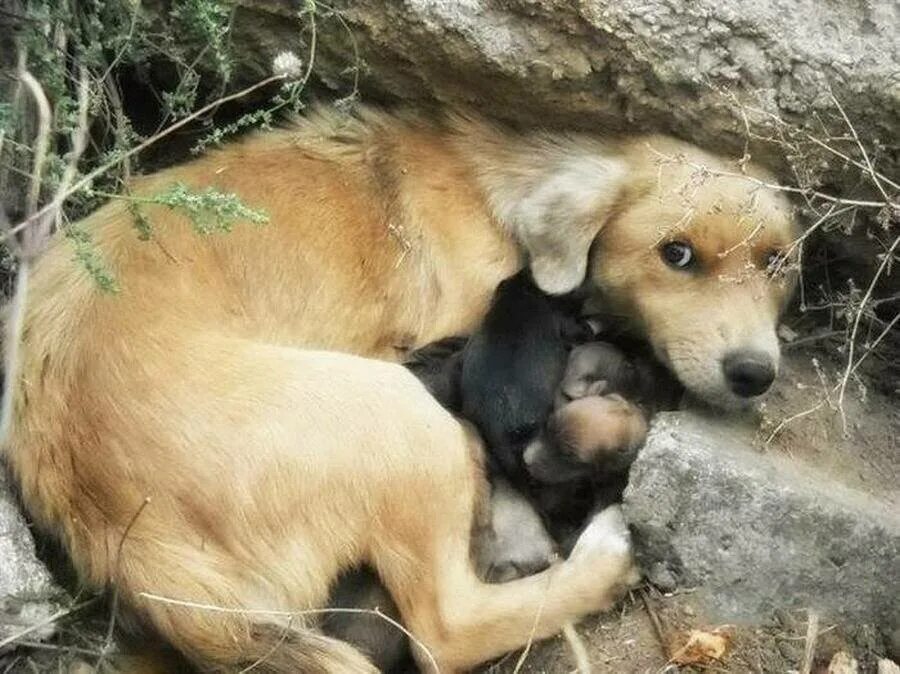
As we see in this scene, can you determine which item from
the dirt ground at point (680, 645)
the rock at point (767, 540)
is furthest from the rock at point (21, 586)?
the rock at point (767, 540)

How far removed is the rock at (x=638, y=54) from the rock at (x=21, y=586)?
156cm

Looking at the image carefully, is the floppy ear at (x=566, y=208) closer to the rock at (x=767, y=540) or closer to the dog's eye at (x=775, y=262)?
the dog's eye at (x=775, y=262)

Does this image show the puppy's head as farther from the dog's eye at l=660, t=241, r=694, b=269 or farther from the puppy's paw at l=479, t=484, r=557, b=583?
the puppy's paw at l=479, t=484, r=557, b=583

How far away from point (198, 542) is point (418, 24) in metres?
1.53

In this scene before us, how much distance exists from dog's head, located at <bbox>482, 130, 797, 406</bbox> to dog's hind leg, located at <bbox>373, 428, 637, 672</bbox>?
0.57 meters

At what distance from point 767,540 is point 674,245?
0.96 m

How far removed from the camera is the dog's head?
153 inches

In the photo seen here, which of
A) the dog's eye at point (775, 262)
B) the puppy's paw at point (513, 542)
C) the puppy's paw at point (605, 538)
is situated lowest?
the puppy's paw at point (513, 542)

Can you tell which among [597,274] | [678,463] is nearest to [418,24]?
[597,274]

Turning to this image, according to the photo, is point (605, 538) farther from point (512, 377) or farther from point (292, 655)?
point (292, 655)

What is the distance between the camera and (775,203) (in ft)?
13.3

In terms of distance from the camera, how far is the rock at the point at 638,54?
12.1 ft

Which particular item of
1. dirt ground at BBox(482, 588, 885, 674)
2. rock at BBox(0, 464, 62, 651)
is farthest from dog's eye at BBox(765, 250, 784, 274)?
rock at BBox(0, 464, 62, 651)

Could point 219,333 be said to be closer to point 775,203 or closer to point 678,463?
point 678,463
